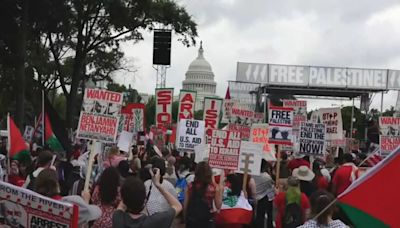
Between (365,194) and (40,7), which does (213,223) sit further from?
(40,7)

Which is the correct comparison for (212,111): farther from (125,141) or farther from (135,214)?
(135,214)

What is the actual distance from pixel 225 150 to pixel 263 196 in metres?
1.43

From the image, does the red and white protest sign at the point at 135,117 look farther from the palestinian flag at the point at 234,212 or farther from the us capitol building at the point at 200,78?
the us capitol building at the point at 200,78

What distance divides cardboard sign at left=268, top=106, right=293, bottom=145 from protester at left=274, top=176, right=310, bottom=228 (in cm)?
582

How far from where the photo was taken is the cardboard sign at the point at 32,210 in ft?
16.5

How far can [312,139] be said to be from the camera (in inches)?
579

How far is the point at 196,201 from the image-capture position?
27.1 ft

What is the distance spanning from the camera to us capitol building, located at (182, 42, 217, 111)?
13127 centimetres

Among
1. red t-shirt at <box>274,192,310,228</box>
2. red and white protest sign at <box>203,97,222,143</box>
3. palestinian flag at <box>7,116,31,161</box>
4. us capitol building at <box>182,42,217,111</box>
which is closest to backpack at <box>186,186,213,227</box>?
red t-shirt at <box>274,192,310,228</box>

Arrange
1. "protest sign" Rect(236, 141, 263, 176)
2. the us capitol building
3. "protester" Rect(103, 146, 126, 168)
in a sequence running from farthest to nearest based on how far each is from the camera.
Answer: the us capitol building, "protester" Rect(103, 146, 126, 168), "protest sign" Rect(236, 141, 263, 176)

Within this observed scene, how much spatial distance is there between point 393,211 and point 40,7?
22519mm

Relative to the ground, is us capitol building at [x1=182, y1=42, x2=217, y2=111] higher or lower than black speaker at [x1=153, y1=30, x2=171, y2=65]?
higher

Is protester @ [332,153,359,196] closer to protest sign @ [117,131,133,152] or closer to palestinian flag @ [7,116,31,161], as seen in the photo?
palestinian flag @ [7,116,31,161]

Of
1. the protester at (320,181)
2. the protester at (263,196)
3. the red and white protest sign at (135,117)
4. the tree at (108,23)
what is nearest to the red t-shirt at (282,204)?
the protester at (320,181)
